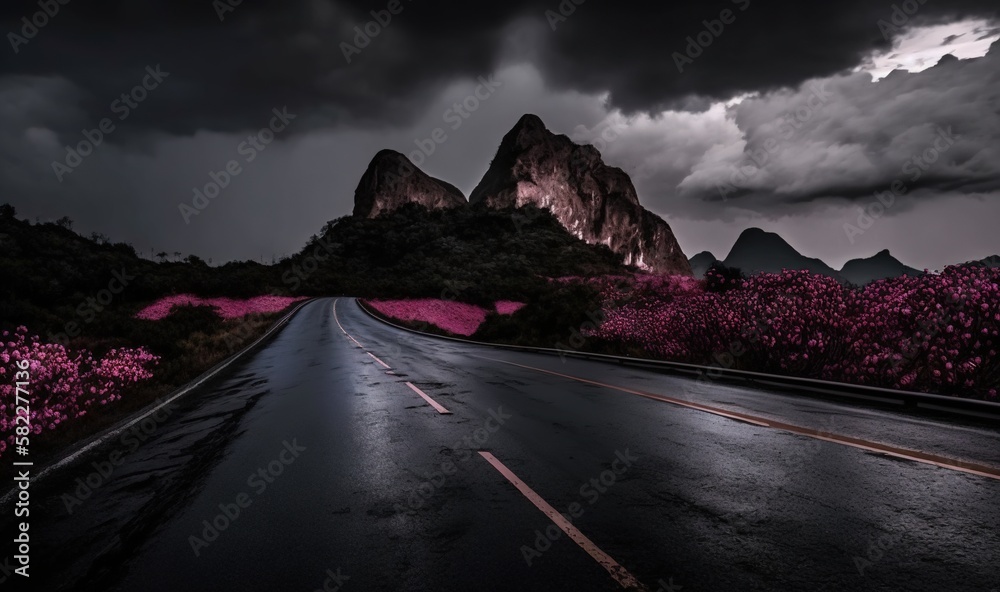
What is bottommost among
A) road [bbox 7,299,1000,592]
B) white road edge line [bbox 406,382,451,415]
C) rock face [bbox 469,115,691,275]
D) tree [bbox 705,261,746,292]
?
white road edge line [bbox 406,382,451,415]

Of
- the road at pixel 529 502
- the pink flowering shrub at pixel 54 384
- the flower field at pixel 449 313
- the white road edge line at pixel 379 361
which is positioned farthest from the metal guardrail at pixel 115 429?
the flower field at pixel 449 313

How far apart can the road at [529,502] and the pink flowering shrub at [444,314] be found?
87.4 ft

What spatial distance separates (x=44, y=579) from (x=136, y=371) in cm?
930

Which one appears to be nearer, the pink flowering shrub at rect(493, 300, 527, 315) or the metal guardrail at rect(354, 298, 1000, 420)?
→ the metal guardrail at rect(354, 298, 1000, 420)

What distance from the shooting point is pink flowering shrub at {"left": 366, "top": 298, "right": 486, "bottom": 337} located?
117 ft

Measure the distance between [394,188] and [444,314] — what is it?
141981 millimetres

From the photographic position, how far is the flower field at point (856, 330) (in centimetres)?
770

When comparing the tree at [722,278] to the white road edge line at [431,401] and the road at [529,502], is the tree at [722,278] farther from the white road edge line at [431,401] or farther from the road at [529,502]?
the white road edge line at [431,401]

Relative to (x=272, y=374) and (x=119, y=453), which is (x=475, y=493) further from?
(x=272, y=374)

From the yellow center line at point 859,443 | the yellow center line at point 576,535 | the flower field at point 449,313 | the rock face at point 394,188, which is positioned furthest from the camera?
the rock face at point 394,188

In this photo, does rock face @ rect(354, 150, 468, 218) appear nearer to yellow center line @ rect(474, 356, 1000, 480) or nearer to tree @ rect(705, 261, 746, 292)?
tree @ rect(705, 261, 746, 292)

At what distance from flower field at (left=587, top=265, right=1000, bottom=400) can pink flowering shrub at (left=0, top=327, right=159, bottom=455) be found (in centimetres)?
1356

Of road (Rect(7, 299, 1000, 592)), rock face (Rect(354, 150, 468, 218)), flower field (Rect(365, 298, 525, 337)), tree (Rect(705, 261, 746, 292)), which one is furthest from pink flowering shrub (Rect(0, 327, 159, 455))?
rock face (Rect(354, 150, 468, 218))

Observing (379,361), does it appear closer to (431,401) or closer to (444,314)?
(431,401)
